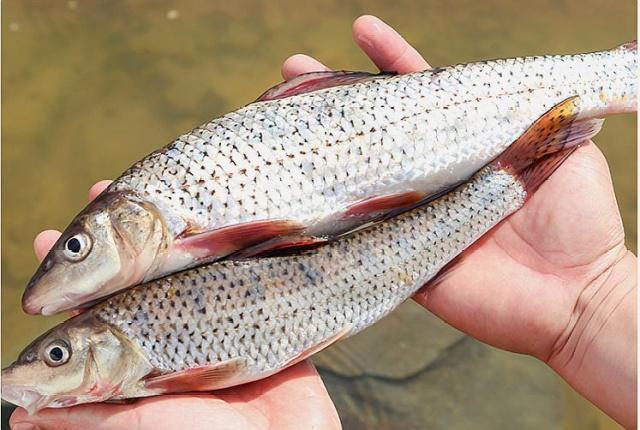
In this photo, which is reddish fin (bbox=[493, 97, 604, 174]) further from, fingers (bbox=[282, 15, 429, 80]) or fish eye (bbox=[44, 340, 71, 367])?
fish eye (bbox=[44, 340, 71, 367])

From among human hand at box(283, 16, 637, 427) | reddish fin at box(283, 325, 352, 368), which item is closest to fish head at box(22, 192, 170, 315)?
reddish fin at box(283, 325, 352, 368)

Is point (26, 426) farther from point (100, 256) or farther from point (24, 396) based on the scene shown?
point (100, 256)

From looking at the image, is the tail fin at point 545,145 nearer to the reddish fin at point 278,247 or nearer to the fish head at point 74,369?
the reddish fin at point 278,247

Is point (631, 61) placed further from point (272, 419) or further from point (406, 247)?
point (272, 419)

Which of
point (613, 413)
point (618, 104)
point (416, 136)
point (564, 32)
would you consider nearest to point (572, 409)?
point (613, 413)

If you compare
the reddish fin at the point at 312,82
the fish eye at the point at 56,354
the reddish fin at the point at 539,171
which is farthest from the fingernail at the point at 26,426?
the reddish fin at the point at 539,171

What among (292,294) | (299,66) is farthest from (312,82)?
(292,294)
